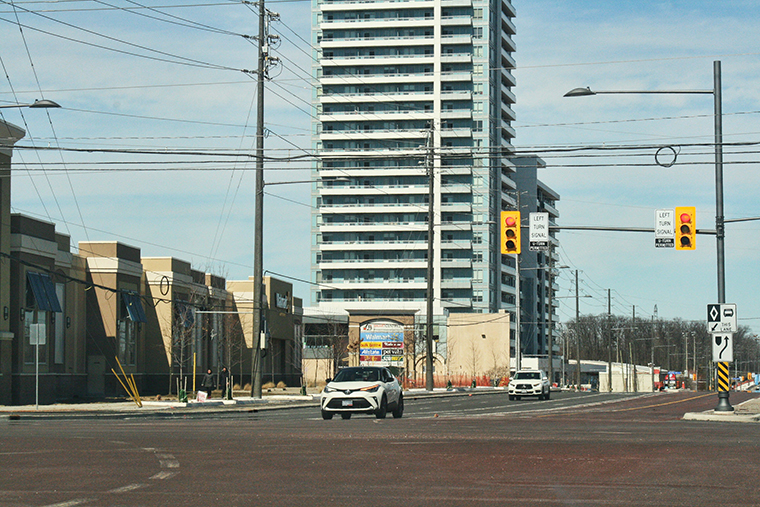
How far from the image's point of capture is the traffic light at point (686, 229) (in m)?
29.8

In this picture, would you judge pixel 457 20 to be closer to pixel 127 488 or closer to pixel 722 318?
pixel 722 318

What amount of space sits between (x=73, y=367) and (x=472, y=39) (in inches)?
3454

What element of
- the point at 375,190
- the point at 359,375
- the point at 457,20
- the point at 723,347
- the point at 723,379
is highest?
the point at 457,20

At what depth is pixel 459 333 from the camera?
10912 centimetres

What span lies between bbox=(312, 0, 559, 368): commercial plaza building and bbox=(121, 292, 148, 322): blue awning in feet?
228

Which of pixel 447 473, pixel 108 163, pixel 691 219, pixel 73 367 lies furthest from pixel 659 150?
pixel 73 367

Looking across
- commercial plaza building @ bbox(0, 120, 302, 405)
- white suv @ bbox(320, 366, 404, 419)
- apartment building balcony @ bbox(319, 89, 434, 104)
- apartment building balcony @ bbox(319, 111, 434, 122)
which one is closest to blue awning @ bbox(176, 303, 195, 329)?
commercial plaza building @ bbox(0, 120, 302, 405)

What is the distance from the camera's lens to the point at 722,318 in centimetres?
3078

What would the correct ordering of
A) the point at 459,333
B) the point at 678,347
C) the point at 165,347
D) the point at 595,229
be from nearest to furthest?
the point at 595,229 → the point at 165,347 → the point at 459,333 → the point at 678,347

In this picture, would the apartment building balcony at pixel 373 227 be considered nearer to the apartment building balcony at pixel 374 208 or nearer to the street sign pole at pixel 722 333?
the apartment building balcony at pixel 374 208

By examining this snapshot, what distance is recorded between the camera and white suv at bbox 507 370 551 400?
163 ft

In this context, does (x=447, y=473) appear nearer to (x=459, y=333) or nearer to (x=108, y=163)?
(x=108, y=163)

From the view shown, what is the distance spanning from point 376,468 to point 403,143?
112 metres

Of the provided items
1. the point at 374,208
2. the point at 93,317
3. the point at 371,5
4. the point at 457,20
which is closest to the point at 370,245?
the point at 374,208
